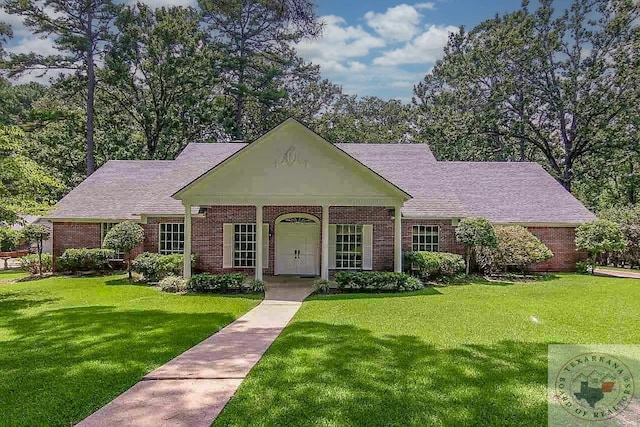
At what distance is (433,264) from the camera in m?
16.1

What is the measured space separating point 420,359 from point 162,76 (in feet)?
102

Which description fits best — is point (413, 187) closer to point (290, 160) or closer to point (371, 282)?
point (371, 282)

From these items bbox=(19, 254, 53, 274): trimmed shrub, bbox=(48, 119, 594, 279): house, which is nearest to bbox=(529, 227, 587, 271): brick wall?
bbox=(48, 119, 594, 279): house

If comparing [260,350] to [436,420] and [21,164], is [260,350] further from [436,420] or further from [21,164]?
[21,164]

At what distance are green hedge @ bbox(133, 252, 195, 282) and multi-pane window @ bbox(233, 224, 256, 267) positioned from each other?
172 cm

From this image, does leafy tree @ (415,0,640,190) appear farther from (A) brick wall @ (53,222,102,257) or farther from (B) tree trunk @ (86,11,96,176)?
(A) brick wall @ (53,222,102,257)

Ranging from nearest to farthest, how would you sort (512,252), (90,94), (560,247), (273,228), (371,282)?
(371,282) < (512,252) < (273,228) < (560,247) < (90,94)

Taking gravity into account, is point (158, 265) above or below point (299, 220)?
below

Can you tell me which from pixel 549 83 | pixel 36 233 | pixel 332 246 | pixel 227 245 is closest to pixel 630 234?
pixel 549 83

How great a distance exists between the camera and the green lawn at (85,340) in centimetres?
537

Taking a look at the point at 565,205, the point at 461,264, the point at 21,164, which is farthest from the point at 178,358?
the point at 565,205

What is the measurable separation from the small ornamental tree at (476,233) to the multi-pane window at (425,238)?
1.00 meters

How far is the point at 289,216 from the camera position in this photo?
698 inches

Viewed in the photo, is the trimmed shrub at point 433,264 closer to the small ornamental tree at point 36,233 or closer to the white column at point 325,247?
the white column at point 325,247
